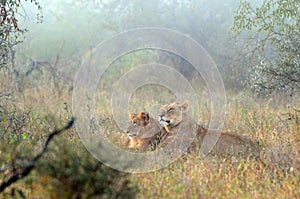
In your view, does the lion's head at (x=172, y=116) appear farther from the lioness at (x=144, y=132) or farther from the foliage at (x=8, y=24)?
the foliage at (x=8, y=24)

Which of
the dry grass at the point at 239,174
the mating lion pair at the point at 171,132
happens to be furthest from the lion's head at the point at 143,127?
the dry grass at the point at 239,174

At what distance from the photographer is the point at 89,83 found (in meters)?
14.8

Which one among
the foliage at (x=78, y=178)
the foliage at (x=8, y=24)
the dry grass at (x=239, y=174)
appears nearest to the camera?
the foliage at (x=78, y=178)

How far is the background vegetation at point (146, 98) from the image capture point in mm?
4777

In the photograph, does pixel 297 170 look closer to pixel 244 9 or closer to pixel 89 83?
pixel 244 9

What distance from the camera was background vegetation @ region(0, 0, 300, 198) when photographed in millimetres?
4777

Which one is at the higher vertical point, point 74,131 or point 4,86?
point 4,86

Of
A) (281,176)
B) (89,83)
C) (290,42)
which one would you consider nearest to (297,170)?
(281,176)

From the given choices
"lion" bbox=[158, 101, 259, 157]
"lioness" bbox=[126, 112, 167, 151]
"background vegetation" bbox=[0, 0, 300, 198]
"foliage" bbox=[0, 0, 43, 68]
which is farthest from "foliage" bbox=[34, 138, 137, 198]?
"lioness" bbox=[126, 112, 167, 151]

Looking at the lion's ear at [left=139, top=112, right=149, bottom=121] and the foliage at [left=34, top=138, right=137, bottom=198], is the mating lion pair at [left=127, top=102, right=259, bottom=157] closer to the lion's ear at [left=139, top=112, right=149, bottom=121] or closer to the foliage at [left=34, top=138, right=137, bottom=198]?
the lion's ear at [left=139, top=112, right=149, bottom=121]

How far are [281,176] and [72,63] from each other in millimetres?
12668

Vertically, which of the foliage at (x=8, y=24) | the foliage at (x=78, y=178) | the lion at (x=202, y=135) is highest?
the foliage at (x=8, y=24)

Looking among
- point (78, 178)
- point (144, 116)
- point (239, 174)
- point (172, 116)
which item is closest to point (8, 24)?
point (144, 116)

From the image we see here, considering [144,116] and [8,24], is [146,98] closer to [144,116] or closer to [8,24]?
[144,116]
